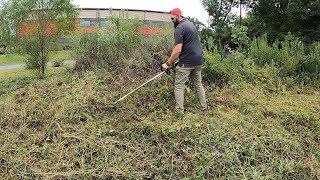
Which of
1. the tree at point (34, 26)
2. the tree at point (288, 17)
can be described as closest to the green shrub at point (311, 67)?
the tree at point (34, 26)

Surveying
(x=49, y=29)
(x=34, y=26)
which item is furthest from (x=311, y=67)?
(x=34, y=26)

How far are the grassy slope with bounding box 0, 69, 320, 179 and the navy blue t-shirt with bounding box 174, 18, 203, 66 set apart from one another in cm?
79

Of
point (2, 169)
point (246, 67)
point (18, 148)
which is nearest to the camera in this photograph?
point (2, 169)

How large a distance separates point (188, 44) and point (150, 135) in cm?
151

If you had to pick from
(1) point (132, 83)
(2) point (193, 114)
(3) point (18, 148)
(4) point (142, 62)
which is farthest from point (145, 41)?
(3) point (18, 148)

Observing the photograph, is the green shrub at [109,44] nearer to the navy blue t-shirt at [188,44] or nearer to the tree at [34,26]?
the tree at [34,26]

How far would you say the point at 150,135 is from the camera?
14.0ft

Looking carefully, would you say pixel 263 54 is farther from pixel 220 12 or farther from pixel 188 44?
pixel 220 12

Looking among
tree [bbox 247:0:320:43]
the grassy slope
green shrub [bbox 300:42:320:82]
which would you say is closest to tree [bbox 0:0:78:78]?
the grassy slope

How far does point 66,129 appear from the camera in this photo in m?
4.42

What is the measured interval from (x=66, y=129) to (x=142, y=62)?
2.33m

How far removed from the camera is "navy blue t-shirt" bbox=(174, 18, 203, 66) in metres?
4.80

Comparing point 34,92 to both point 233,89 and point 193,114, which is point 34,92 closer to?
point 193,114

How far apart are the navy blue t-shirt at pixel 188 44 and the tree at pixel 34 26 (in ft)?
13.9
